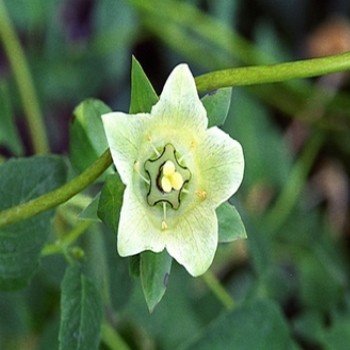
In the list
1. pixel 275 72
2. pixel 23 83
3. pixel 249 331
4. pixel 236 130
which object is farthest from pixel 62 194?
pixel 236 130

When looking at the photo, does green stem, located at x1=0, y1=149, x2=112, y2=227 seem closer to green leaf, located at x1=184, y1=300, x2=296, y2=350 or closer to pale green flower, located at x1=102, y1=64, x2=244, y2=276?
pale green flower, located at x1=102, y1=64, x2=244, y2=276

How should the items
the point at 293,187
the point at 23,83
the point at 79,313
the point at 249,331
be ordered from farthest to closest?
the point at 293,187 → the point at 23,83 → the point at 249,331 → the point at 79,313

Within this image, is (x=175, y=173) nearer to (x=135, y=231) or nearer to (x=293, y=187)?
(x=135, y=231)

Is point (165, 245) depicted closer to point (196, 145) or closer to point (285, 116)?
point (196, 145)

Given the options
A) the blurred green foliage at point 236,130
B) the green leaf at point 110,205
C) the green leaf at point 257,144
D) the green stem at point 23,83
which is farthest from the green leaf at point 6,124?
the green leaf at point 257,144

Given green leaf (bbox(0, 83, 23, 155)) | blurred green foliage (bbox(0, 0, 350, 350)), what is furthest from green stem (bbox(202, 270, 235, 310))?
green leaf (bbox(0, 83, 23, 155))

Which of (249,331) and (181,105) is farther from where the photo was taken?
(249,331)

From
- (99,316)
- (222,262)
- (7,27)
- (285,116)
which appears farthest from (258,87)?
(99,316)
